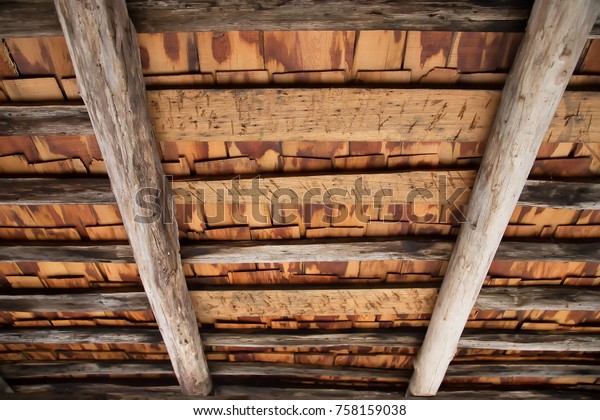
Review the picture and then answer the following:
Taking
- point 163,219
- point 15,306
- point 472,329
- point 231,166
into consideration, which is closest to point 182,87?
point 231,166

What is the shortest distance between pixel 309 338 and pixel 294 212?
993 mm

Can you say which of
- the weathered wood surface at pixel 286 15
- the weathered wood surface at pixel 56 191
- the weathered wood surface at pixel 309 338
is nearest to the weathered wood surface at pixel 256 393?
the weathered wood surface at pixel 309 338

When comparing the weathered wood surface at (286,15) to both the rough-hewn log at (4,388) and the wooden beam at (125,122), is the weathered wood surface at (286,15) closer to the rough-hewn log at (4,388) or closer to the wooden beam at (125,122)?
the wooden beam at (125,122)

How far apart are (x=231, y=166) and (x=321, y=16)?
2.29 ft

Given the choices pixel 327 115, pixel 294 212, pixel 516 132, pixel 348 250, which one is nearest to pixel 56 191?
pixel 294 212

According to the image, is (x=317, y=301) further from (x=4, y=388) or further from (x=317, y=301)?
(x=4, y=388)

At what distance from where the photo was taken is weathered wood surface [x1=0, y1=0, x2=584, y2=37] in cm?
130

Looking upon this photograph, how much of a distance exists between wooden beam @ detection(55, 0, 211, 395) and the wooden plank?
14.7 inches

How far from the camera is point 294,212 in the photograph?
1.88 meters

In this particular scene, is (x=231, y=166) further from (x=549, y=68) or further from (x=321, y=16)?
(x=549, y=68)

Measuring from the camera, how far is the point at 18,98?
5.07 feet

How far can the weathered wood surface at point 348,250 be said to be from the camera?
197 cm

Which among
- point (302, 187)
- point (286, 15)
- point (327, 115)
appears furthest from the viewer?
point (302, 187)

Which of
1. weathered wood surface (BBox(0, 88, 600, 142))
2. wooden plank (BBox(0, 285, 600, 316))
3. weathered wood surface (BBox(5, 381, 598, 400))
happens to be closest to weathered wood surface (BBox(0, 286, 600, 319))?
wooden plank (BBox(0, 285, 600, 316))
